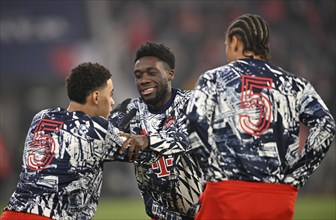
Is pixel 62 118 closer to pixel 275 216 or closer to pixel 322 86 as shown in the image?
pixel 275 216

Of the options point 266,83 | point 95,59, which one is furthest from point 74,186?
point 95,59

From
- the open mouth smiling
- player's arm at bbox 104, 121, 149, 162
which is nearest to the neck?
player's arm at bbox 104, 121, 149, 162

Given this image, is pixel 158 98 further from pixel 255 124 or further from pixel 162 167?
pixel 255 124

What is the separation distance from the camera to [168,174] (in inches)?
269

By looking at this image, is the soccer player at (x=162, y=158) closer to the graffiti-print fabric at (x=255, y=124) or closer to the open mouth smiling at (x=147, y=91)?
the open mouth smiling at (x=147, y=91)

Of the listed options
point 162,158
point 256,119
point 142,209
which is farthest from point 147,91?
point 142,209

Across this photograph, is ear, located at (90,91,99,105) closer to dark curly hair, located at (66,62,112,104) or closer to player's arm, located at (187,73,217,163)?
dark curly hair, located at (66,62,112,104)

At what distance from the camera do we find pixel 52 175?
5.71 m

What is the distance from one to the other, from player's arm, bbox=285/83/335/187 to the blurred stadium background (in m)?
12.8

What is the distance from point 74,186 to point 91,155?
10.4 inches

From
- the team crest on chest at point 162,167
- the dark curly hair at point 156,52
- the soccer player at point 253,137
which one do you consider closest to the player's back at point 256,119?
the soccer player at point 253,137

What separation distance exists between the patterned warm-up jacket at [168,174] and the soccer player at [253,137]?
146 centimetres

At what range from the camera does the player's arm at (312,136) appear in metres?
5.24

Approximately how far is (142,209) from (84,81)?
10.6 metres
